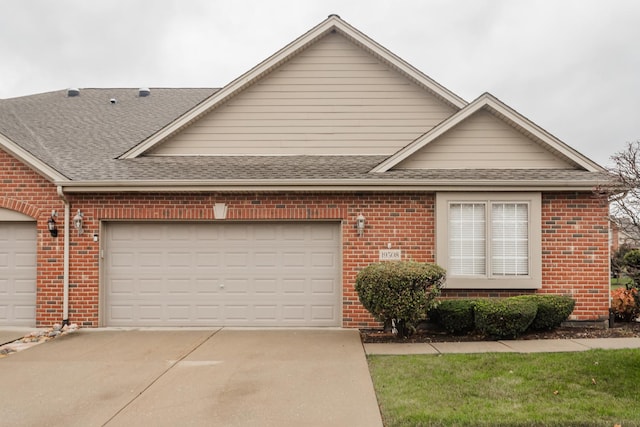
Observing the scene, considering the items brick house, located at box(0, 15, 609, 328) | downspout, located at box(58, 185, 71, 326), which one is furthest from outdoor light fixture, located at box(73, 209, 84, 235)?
downspout, located at box(58, 185, 71, 326)

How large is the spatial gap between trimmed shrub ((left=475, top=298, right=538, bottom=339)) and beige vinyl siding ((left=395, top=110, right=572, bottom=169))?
293cm

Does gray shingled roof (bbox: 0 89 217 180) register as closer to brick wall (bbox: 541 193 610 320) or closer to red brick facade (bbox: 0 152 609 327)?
red brick facade (bbox: 0 152 609 327)

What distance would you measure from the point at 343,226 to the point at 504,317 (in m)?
3.32

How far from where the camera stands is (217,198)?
30.6 ft

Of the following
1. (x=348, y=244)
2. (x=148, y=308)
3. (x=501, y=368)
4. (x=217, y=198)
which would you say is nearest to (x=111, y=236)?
(x=148, y=308)

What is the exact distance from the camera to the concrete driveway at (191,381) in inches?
192

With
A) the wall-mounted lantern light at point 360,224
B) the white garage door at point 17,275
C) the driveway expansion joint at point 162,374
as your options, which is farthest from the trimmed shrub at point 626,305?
the white garage door at point 17,275

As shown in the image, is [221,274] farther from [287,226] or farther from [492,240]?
[492,240]

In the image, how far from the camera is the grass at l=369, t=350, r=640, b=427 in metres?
A: 4.59

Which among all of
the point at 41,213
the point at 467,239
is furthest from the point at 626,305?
the point at 41,213

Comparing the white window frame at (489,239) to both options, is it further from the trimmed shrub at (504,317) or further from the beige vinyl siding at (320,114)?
the beige vinyl siding at (320,114)

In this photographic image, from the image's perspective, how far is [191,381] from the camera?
5996mm

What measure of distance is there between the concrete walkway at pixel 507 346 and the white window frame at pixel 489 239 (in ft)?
4.15

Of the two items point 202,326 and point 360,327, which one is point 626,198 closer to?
point 360,327
